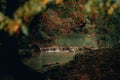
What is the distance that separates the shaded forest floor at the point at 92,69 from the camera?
12812 mm

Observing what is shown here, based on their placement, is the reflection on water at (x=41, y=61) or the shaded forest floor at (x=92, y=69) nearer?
the shaded forest floor at (x=92, y=69)

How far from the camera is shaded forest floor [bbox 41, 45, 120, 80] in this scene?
1281cm

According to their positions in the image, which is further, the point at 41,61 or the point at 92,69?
the point at 41,61

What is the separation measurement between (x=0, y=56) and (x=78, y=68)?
138 inches

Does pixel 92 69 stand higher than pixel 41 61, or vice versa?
pixel 92 69

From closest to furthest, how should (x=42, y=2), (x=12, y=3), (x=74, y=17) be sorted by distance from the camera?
(x=42, y=2) < (x=12, y=3) < (x=74, y=17)

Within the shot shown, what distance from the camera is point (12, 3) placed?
Result: 11719 millimetres

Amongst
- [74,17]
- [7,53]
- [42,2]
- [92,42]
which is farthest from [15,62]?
[92,42]

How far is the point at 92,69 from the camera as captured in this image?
13609 mm

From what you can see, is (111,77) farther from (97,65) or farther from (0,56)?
(0,56)

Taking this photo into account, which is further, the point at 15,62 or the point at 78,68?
the point at 78,68

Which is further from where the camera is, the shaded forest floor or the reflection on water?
the reflection on water

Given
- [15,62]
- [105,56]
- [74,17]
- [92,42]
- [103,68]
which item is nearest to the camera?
[15,62]

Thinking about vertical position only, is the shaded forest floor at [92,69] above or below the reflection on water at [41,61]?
above
